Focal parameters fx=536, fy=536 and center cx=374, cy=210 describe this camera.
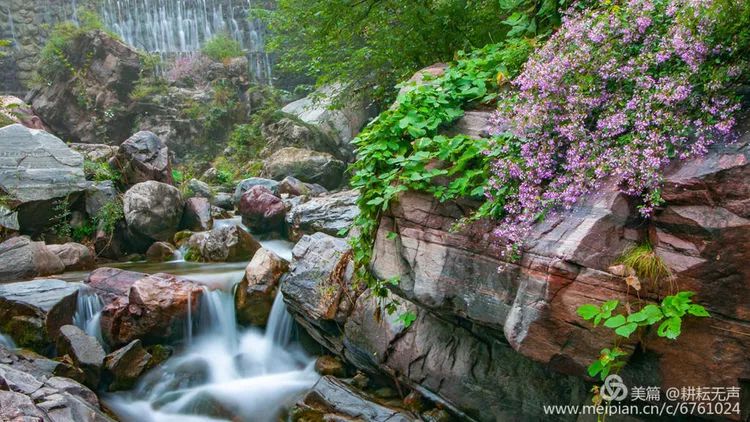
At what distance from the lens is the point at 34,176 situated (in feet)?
34.2

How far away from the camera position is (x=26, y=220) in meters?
10.1

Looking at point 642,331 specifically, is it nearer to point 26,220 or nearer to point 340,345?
point 340,345

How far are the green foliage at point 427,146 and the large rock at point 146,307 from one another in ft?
10.8

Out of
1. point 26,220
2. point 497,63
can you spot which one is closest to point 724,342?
point 497,63

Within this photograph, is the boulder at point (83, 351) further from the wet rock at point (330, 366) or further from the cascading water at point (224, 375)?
the wet rock at point (330, 366)

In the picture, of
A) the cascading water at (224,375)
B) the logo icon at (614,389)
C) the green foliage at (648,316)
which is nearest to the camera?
the green foliage at (648,316)

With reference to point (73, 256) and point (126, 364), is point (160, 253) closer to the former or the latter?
point (73, 256)

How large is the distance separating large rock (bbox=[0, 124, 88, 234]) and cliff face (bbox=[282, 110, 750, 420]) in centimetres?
836

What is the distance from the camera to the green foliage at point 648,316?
2961mm

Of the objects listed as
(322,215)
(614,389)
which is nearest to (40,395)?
(614,389)

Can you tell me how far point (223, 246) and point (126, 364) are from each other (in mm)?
3509

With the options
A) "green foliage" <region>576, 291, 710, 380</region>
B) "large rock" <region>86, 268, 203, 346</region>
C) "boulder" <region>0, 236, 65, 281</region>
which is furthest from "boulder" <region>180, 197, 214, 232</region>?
"green foliage" <region>576, 291, 710, 380</region>

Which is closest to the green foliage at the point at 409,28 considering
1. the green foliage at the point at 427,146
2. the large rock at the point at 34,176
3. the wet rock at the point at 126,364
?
the green foliage at the point at 427,146

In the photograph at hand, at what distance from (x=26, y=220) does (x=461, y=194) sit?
9.43 metres
